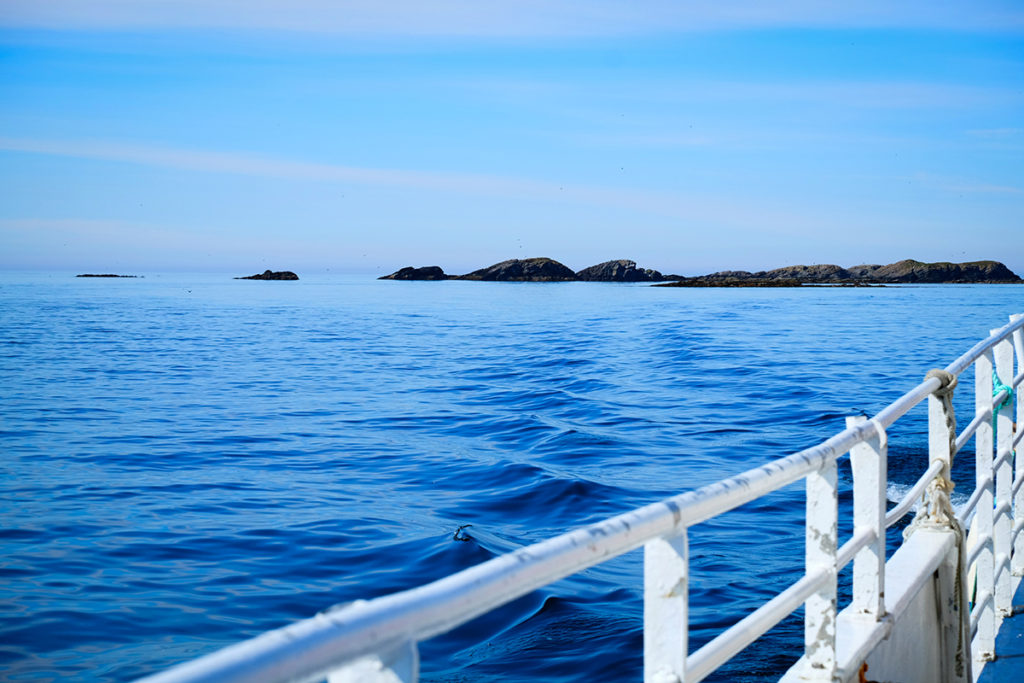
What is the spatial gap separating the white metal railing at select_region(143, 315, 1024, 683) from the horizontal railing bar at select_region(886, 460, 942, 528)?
0.5 inches

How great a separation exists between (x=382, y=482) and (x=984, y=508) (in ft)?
26.9

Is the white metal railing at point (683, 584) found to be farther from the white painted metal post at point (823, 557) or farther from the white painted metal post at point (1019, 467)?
the white painted metal post at point (1019, 467)

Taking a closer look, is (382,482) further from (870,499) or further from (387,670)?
(387,670)

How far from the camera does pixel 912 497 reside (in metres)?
3.18

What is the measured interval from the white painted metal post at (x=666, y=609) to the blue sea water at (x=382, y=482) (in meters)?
4.35

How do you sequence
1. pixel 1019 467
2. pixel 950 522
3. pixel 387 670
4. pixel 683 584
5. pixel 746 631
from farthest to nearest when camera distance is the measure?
pixel 1019 467, pixel 950 522, pixel 746 631, pixel 683 584, pixel 387 670

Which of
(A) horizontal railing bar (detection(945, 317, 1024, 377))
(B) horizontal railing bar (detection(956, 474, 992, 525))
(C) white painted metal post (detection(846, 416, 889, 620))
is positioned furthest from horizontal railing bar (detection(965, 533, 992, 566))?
(C) white painted metal post (detection(846, 416, 889, 620))

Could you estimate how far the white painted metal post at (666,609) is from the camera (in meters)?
1.58

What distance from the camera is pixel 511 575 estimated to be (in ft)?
3.72

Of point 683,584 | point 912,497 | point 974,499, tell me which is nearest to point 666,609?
point 683,584

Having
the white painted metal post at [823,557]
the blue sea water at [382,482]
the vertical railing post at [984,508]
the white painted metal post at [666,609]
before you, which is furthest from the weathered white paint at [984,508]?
the white painted metal post at [666,609]

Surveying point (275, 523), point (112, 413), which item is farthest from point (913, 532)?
point (112, 413)

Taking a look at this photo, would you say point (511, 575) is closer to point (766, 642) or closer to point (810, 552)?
point (810, 552)

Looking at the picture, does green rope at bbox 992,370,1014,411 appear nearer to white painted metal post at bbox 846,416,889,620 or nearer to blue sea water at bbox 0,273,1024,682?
white painted metal post at bbox 846,416,889,620
